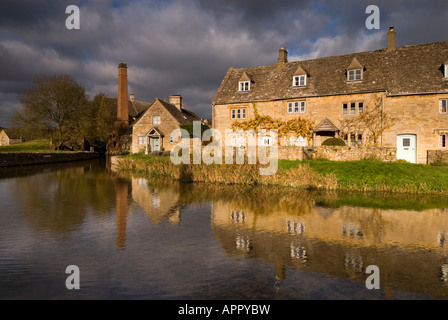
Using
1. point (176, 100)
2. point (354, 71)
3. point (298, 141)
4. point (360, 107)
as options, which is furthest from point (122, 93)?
point (360, 107)

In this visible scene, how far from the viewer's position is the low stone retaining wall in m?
34.0

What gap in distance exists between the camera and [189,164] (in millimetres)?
23344

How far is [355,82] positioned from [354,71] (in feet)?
3.70

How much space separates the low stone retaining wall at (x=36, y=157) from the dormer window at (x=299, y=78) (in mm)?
31408


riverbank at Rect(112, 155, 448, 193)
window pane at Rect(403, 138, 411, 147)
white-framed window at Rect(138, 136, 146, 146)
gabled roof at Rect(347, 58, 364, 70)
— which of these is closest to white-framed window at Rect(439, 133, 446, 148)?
window pane at Rect(403, 138, 411, 147)

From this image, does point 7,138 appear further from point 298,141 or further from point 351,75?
point 351,75

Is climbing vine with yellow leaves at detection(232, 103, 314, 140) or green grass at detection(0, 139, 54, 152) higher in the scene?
climbing vine with yellow leaves at detection(232, 103, 314, 140)

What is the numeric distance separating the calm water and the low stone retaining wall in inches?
831

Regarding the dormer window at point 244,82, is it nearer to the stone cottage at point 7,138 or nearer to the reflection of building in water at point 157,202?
the reflection of building in water at point 157,202

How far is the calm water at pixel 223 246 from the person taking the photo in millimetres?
6621

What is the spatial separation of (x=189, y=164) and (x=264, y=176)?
5.97m

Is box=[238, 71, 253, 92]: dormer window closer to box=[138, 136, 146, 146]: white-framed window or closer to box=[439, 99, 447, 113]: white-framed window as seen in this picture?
box=[138, 136, 146, 146]: white-framed window

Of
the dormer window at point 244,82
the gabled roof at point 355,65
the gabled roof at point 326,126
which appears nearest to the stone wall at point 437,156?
the gabled roof at point 326,126
